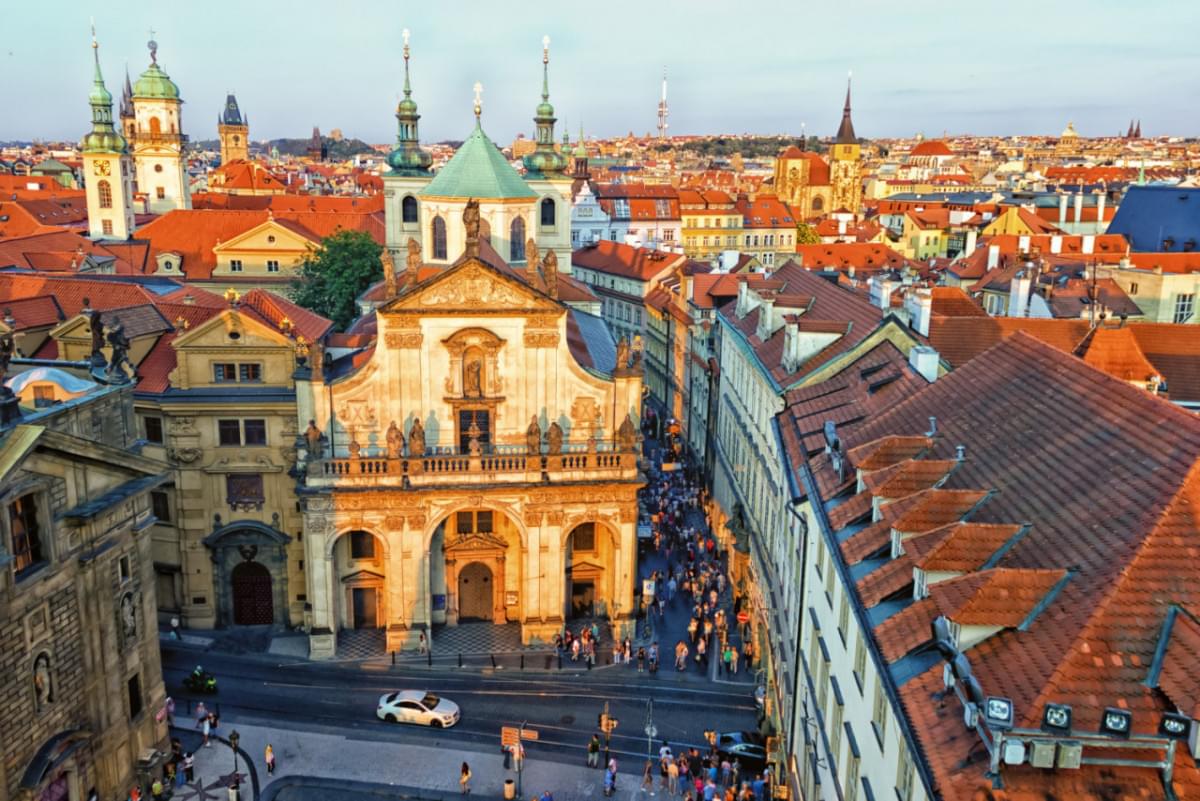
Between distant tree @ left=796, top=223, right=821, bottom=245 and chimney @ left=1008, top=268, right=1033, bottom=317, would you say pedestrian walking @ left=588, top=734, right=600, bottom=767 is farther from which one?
distant tree @ left=796, top=223, right=821, bottom=245

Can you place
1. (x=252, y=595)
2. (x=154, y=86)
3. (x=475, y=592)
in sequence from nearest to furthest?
(x=252, y=595) < (x=475, y=592) < (x=154, y=86)

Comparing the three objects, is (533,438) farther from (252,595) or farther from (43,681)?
(43,681)

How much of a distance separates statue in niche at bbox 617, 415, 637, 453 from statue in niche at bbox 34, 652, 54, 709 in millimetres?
23713

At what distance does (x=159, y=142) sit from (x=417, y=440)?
111 m

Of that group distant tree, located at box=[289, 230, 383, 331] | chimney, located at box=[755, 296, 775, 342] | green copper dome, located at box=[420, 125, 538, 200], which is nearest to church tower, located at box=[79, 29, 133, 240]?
distant tree, located at box=[289, 230, 383, 331]

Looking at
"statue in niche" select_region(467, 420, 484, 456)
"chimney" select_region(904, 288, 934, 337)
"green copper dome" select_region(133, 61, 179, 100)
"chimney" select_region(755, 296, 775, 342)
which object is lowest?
"statue in niche" select_region(467, 420, 484, 456)

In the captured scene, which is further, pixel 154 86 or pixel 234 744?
pixel 154 86

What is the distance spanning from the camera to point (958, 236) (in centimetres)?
13162

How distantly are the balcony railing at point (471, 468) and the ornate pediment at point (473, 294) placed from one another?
6.39 meters

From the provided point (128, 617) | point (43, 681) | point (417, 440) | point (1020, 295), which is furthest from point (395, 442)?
point (1020, 295)

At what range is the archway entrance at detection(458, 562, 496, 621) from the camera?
48.7 m

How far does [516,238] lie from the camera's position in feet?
218

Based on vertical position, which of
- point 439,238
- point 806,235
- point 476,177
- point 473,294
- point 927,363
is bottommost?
point 806,235

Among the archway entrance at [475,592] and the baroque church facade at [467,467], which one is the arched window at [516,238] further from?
the archway entrance at [475,592]
